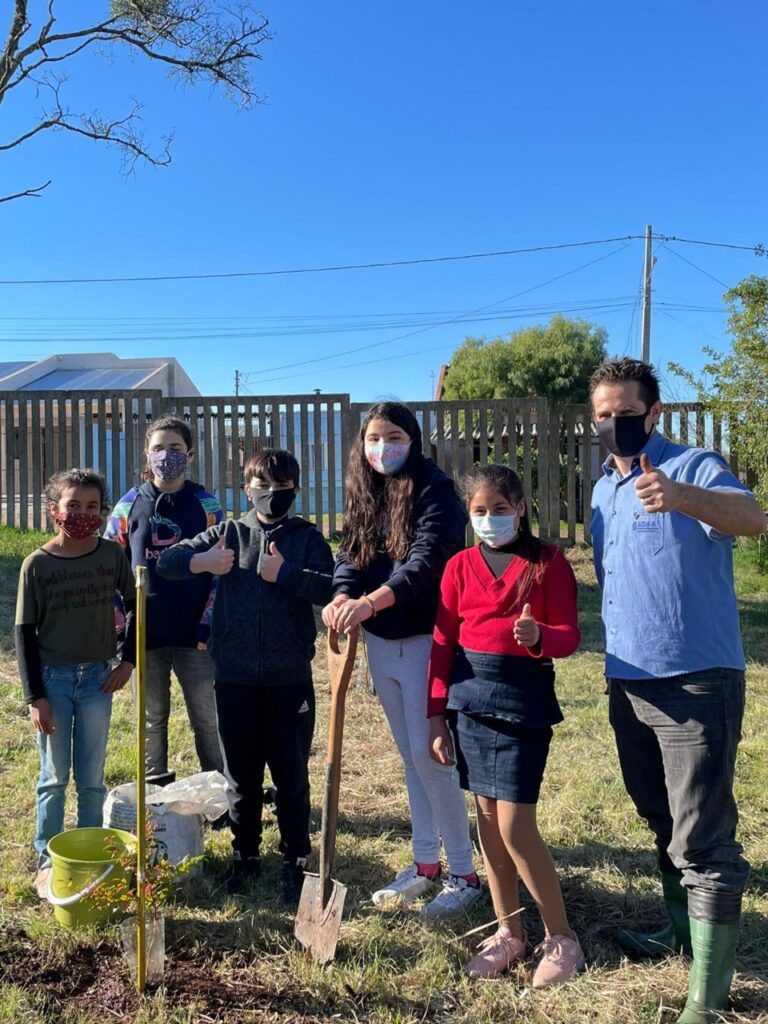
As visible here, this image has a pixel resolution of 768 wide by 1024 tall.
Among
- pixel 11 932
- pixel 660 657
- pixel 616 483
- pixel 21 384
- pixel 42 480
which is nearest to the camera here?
pixel 660 657

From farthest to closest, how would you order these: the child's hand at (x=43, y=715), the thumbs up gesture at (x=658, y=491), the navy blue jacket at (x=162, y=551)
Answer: the navy blue jacket at (x=162, y=551) → the child's hand at (x=43, y=715) → the thumbs up gesture at (x=658, y=491)

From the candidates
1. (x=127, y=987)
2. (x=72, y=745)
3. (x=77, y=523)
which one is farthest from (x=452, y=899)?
(x=77, y=523)

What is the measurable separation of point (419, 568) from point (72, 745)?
1.69 metres

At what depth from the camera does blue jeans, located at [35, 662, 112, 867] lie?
3.28 meters

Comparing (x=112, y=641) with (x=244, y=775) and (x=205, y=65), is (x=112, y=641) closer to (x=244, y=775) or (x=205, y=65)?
(x=244, y=775)

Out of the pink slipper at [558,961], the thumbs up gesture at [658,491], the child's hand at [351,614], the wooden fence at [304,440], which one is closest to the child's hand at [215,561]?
the child's hand at [351,614]

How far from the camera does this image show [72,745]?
3.41 m

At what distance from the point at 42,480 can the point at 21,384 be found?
2750 cm

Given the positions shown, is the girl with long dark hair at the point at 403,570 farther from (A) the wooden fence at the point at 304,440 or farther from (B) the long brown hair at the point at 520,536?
(A) the wooden fence at the point at 304,440

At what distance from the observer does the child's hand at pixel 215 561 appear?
3.17 metres

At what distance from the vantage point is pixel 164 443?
3938 mm

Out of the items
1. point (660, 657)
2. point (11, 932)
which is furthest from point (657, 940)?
point (11, 932)

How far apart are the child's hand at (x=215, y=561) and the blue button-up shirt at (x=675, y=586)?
1486mm

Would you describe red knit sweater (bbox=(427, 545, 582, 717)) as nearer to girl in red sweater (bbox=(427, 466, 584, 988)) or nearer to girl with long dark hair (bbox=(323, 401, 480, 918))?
girl in red sweater (bbox=(427, 466, 584, 988))
